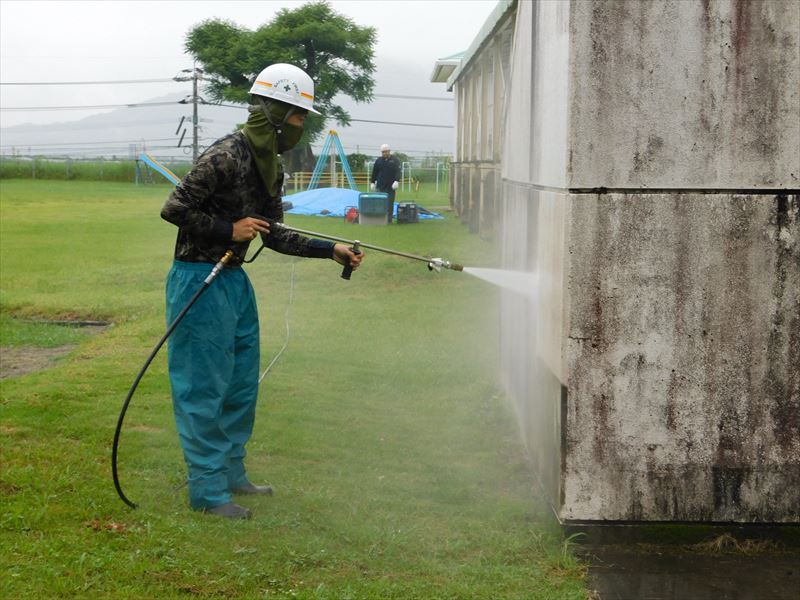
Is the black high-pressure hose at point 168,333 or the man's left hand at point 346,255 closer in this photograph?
the black high-pressure hose at point 168,333

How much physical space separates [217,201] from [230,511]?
1.59 meters

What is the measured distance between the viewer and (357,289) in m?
14.2

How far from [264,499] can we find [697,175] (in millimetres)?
2814

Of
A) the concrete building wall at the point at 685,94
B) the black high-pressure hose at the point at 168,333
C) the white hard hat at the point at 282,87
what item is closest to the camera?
the concrete building wall at the point at 685,94

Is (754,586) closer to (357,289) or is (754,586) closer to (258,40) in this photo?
(357,289)

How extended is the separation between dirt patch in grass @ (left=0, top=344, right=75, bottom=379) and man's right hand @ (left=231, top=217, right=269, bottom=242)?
4494mm

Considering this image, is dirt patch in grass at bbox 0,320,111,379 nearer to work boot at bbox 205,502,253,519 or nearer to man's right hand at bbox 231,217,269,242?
work boot at bbox 205,502,253,519

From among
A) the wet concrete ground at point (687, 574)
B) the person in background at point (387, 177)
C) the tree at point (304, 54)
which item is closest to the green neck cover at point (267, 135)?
the wet concrete ground at point (687, 574)

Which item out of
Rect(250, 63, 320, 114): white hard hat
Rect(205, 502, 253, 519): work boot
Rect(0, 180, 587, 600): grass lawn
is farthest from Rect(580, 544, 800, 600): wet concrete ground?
Rect(250, 63, 320, 114): white hard hat

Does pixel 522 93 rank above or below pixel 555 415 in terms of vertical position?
above

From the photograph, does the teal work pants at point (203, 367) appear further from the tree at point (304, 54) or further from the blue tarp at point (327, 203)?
the tree at point (304, 54)

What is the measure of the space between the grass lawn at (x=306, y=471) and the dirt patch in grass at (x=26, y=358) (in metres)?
0.23

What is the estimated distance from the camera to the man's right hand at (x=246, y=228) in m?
5.43

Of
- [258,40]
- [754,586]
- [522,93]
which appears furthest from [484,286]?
[258,40]
